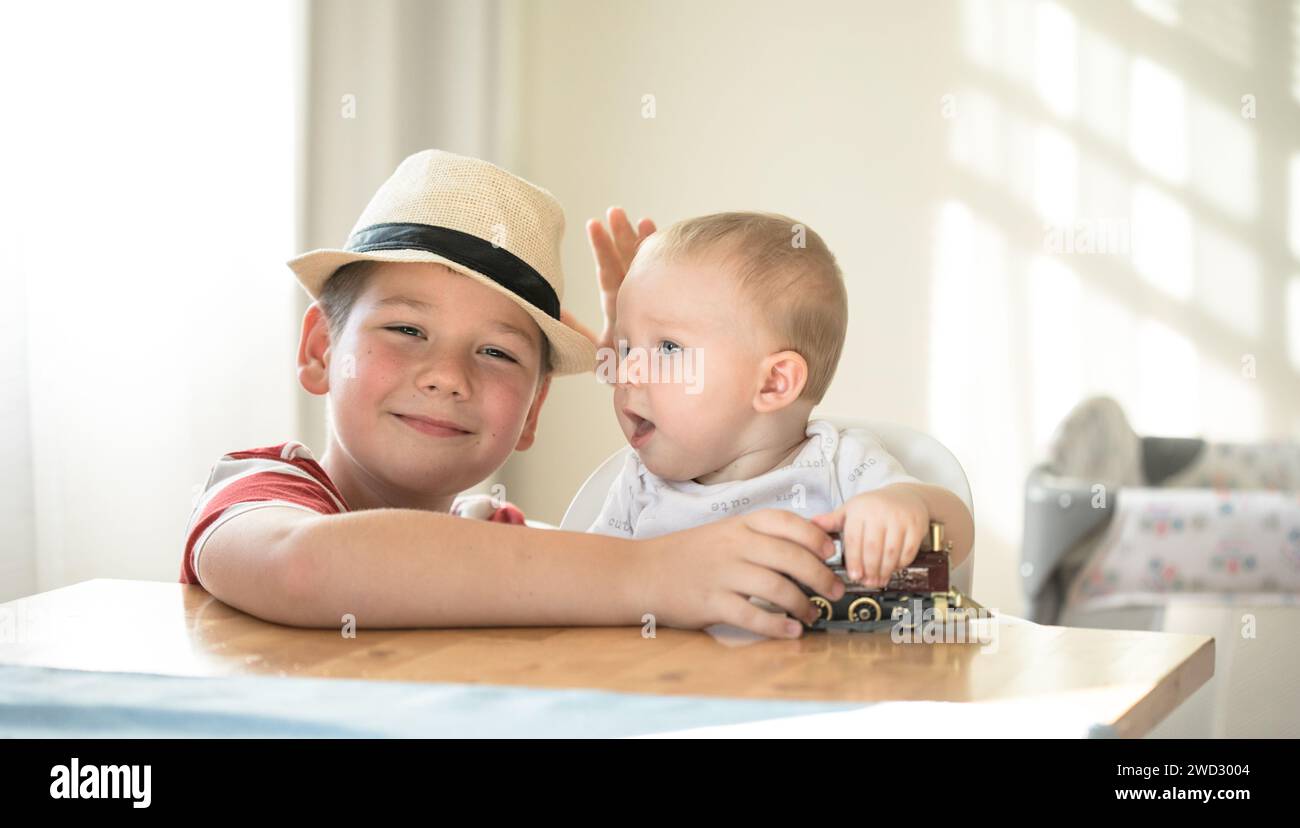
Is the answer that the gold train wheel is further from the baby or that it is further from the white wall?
the white wall

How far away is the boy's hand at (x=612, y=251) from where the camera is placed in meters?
1.47

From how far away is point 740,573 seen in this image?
0.84m

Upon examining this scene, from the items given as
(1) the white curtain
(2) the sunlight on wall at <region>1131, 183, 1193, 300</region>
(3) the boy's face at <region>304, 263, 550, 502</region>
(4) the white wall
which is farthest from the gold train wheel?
(2) the sunlight on wall at <region>1131, 183, 1193, 300</region>

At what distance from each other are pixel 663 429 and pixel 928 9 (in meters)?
3.18

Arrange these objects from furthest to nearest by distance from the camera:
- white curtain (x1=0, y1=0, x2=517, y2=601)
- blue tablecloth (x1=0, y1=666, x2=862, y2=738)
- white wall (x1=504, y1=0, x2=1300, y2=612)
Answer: white wall (x1=504, y1=0, x2=1300, y2=612), white curtain (x1=0, y1=0, x2=517, y2=601), blue tablecloth (x1=0, y1=666, x2=862, y2=738)

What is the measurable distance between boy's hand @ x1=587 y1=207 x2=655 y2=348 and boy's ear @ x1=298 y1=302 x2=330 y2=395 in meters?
0.31

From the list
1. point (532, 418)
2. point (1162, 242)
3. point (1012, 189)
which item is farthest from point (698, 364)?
point (1162, 242)

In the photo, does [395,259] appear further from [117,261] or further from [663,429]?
[117,261]

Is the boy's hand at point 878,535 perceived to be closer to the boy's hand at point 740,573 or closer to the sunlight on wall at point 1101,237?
the boy's hand at point 740,573

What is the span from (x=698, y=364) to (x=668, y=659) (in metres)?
0.51

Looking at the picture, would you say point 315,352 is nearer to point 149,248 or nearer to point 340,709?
point 340,709

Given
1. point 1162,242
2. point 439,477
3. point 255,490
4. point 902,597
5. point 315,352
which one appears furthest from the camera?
point 1162,242

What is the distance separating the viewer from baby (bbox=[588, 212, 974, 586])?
1.23 metres

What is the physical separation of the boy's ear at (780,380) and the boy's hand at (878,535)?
1.16ft
